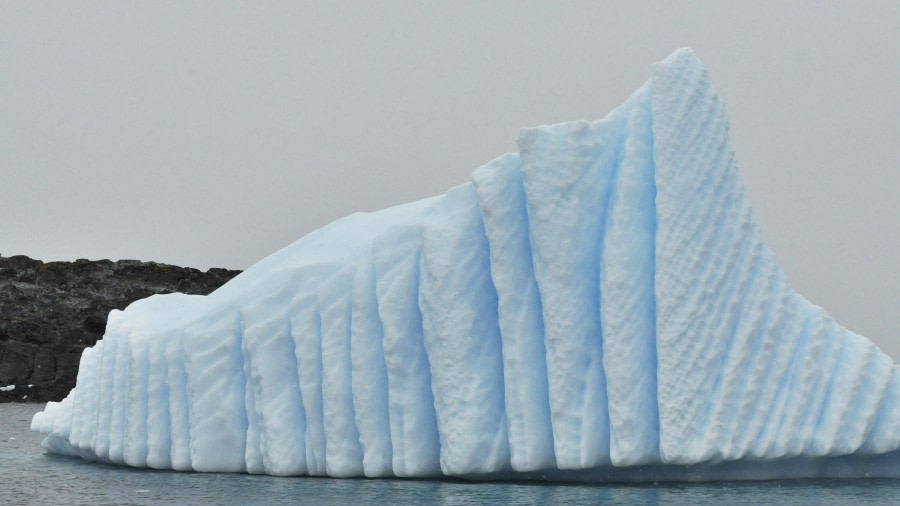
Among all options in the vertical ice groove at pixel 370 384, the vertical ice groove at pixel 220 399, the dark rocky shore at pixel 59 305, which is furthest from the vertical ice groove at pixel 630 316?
the dark rocky shore at pixel 59 305

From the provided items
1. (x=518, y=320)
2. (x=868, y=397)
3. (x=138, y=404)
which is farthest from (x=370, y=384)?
(x=868, y=397)

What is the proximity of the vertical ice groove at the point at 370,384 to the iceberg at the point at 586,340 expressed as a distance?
15 mm

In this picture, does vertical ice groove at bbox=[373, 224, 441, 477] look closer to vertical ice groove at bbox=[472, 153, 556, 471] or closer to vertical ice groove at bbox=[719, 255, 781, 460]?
vertical ice groove at bbox=[472, 153, 556, 471]

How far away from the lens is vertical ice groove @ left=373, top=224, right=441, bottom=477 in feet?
28.1

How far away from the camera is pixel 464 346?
8.36 m

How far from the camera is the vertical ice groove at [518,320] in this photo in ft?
26.6

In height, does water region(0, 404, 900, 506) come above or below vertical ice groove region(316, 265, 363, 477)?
below

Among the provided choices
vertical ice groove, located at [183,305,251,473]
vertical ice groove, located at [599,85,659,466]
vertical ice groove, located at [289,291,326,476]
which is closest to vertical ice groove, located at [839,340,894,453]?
vertical ice groove, located at [599,85,659,466]

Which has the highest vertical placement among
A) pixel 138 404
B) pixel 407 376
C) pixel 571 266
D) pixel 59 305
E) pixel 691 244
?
pixel 59 305

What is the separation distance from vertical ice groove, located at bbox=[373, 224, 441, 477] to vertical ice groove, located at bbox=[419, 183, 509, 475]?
0.17 meters

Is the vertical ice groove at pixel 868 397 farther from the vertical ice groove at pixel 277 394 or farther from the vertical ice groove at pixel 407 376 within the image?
the vertical ice groove at pixel 277 394

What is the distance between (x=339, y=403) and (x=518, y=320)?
1633mm

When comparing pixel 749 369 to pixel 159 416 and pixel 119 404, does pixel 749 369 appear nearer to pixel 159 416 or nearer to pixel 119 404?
pixel 159 416

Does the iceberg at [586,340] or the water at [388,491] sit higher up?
the iceberg at [586,340]
